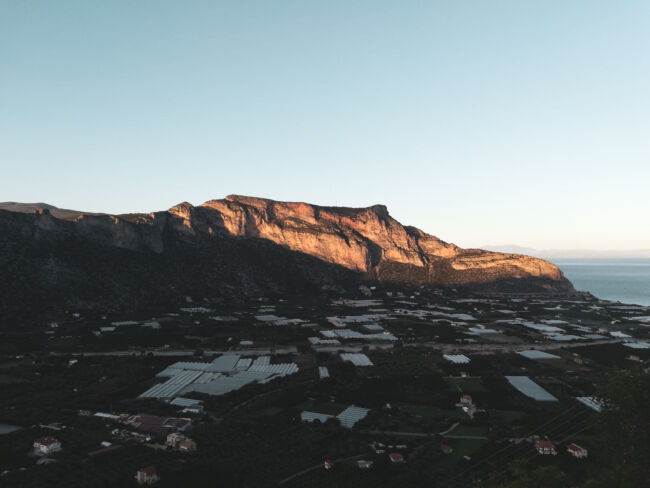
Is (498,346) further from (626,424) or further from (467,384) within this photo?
(626,424)

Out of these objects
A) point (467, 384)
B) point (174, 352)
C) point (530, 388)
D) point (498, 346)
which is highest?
point (530, 388)

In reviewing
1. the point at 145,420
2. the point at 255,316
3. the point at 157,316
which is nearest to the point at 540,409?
the point at 145,420

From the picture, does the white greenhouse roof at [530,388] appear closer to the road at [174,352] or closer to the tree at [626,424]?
the tree at [626,424]

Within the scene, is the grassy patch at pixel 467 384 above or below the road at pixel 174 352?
above

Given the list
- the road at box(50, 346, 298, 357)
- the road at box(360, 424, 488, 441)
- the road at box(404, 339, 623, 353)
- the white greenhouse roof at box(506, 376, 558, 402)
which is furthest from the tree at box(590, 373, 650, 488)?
the road at box(50, 346, 298, 357)

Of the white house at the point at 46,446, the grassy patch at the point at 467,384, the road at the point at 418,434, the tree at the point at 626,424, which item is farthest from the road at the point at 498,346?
the white house at the point at 46,446

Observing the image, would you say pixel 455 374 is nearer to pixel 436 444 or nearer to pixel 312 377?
pixel 312 377

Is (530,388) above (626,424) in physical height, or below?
below


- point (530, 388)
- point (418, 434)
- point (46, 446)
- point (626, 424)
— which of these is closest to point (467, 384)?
point (530, 388)

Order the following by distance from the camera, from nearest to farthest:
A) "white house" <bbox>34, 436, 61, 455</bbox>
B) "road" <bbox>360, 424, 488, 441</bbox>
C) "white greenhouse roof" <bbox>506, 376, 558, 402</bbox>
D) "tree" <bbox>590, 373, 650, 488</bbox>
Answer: "tree" <bbox>590, 373, 650, 488</bbox>, "white house" <bbox>34, 436, 61, 455</bbox>, "road" <bbox>360, 424, 488, 441</bbox>, "white greenhouse roof" <bbox>506, 376, 558, 402</bbox>

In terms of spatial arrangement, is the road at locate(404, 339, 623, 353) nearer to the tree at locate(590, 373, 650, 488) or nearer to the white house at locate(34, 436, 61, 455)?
the tree at locate(590, 373, 650, 488)

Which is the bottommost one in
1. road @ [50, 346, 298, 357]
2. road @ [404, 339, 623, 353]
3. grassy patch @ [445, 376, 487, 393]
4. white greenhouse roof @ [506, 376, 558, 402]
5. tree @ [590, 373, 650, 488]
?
road @ [50, 346, 298, 357]
